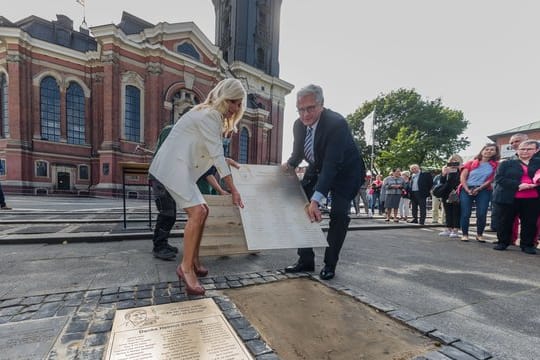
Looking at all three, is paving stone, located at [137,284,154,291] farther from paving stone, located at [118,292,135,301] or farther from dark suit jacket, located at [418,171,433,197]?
dark suit jacket, located at [418,171,433,197]

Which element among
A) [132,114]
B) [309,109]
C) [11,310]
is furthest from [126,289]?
[132,114]

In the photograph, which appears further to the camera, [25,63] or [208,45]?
[208,45]

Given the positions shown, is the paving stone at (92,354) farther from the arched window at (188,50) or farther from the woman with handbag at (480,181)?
the arched window at (188,50)

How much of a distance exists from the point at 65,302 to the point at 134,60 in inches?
900

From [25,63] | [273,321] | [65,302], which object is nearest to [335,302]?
[273,321]

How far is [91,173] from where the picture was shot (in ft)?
68.9

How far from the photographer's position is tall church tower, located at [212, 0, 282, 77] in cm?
3209

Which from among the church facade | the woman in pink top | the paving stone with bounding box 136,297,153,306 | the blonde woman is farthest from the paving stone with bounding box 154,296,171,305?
the church facade

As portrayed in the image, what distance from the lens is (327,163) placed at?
250cm

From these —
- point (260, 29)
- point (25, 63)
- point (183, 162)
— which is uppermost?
point (260, 29)

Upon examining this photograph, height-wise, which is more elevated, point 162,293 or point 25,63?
point 25,63

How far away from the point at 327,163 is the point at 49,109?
25.7 metres

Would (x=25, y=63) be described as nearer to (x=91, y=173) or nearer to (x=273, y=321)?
(x=91, y=173)

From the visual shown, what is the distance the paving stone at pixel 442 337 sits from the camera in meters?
1.52
